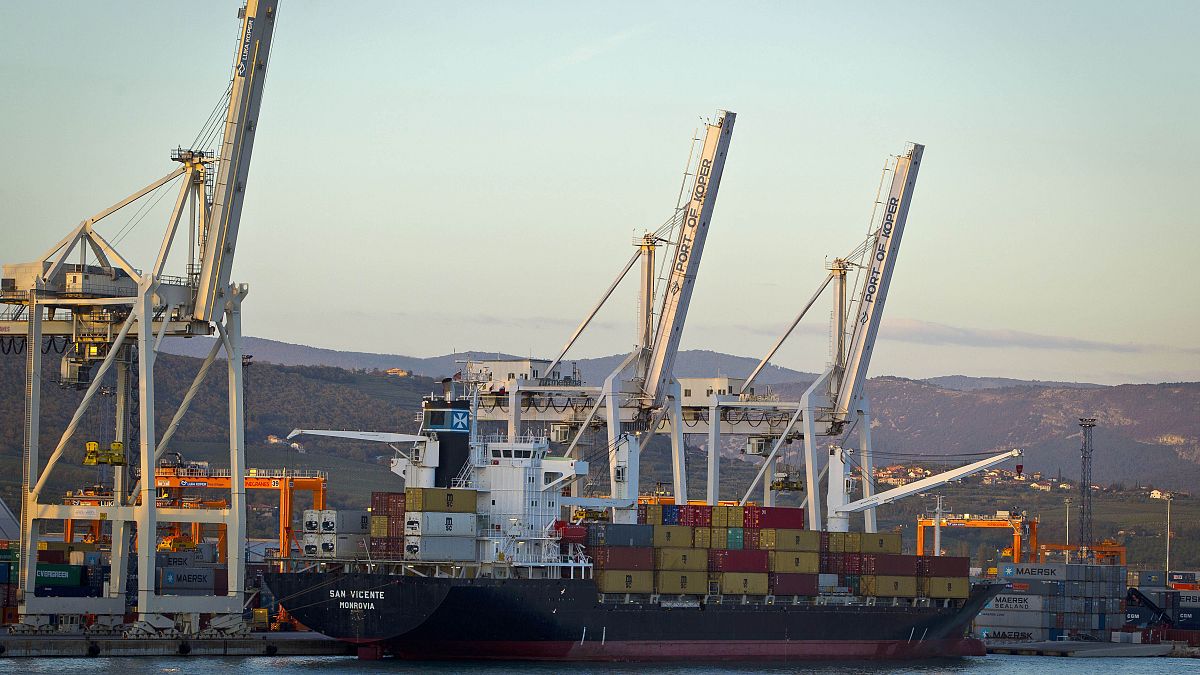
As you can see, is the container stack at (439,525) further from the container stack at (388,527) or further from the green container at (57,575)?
the green container at (57,575)

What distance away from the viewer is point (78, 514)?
49.2m

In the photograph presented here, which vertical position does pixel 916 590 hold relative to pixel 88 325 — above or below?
below

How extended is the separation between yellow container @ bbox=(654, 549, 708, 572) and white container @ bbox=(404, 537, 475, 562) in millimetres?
5741

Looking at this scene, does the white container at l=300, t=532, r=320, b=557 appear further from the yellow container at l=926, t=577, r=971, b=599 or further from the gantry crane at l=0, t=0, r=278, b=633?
the yellow container at l=926, t=577, r=971, b=599

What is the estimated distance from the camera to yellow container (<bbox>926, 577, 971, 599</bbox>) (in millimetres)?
58531

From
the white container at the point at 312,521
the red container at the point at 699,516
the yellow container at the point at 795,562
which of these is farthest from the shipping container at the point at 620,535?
the white container at the point at 312,521

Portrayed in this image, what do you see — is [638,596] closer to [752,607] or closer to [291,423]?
[752,607]

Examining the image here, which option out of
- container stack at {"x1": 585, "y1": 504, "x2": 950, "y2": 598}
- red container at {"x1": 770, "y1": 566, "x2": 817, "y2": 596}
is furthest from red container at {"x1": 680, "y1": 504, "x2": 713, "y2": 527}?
red container at {"x1": 770, "y1": 566, "x2": 817, "y2": 596}

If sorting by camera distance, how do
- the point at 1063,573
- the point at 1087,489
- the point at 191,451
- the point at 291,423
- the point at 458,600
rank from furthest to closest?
the point at 291,423 < the point at 191,451 < the point at 1087,489 < the point at 1063,573 < the point at 458,600

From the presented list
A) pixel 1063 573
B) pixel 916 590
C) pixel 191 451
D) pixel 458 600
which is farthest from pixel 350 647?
pixel 191 451

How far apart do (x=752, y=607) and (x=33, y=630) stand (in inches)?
813

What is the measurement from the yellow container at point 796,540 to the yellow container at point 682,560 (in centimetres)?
274

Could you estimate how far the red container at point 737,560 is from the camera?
52.7 metres

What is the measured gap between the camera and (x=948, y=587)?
58938mm
